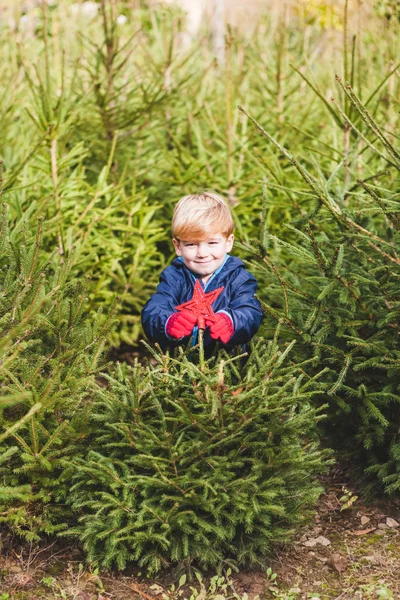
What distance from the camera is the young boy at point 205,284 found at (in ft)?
9.78

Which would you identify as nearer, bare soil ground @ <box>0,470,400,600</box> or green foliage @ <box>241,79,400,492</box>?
bare soil ground @ <box>0,470,400,600</box>

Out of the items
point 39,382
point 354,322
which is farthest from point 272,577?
point 39,382

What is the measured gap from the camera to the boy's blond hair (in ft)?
9.95

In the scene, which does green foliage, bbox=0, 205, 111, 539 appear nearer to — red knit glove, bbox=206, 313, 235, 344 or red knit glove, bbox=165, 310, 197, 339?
red knit glove, bbox=165, 310, 197, 339

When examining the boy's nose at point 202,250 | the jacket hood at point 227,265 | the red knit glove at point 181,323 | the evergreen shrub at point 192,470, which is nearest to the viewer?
the evergreen shrub at point 192,470

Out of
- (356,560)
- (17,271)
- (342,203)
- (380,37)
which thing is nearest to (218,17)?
Result: (380,37)

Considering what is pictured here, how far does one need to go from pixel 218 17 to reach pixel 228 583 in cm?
986

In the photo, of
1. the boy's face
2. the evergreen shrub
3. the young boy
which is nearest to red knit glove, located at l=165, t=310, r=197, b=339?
the young boy

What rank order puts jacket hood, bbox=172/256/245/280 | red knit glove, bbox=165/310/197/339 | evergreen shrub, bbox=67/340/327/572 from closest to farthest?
evergreen shrub, bbox=67/340/327/572
red knit glove, bbox=165/310/197/339
jacket hood, bbox=172/256/245/280

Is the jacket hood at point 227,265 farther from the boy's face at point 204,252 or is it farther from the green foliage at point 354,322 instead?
the green foliage at point 354,322

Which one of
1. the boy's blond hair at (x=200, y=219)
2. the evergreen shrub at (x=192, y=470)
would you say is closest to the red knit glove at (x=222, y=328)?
the evergreen shrub at (x=192, y=470)

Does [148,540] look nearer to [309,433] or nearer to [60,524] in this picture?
[60,524]

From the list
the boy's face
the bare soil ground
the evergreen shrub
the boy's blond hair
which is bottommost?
the bare soil ground

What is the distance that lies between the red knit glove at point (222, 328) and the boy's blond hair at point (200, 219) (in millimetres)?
408
